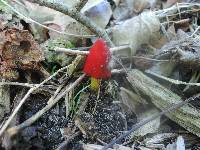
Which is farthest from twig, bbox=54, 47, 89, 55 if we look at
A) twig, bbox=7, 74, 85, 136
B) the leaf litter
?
twig, bbox=7, 74, 85, 136

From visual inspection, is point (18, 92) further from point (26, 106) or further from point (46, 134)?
point (46, 134)

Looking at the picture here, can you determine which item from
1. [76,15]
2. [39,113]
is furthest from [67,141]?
[76,15]

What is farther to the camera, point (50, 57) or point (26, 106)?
point (50, 57)

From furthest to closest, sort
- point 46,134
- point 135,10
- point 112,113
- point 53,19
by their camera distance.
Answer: point 135,10 < point 53,19 < point 112,113 < point 46,134

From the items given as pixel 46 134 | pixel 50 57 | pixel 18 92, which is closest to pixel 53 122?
pixel 46 134

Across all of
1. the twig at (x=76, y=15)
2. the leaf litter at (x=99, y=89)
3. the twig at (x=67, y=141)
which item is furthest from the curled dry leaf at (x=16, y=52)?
the twig at (x=67, y=141)

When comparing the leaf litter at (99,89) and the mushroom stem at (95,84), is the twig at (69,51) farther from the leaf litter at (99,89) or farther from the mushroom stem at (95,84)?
the mushroom stem at (95,84)
